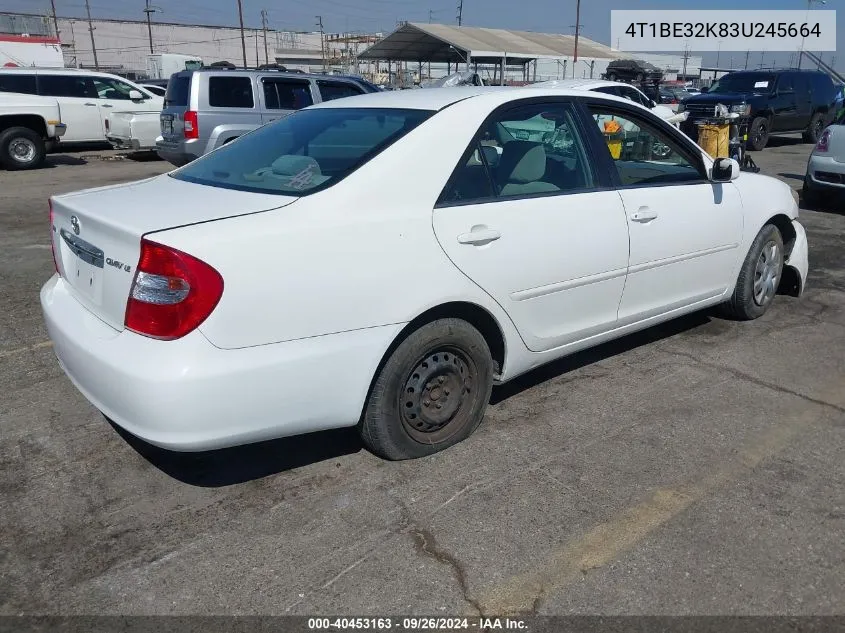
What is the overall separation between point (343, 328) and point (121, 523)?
3.78ft

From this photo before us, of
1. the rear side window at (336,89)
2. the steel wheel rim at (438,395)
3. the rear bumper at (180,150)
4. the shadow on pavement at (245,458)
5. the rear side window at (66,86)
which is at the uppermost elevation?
the rear side window at (66,86)

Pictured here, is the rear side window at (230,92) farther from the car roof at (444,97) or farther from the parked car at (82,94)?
the car roof at (444,97)

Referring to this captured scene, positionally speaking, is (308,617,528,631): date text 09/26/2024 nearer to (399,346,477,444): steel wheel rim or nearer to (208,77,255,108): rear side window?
(399,346,477,444): steel wheel rim

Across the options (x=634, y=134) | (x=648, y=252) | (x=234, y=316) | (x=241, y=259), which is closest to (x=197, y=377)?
(x=234, y=316)

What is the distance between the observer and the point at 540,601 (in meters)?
2.46

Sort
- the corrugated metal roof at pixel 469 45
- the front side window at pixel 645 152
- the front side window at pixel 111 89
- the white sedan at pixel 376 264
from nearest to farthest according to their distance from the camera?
the white sedan at pixel 376 264, the front side window at pixel 645 152, the front side window at pixel 111 89, the corrugated metal roof at pixel 469 45

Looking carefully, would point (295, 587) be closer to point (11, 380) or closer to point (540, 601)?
point (540, 601)

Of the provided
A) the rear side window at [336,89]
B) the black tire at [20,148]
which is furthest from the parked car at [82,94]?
the rear side window at [336,89]

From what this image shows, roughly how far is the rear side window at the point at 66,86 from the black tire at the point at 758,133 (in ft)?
49.3

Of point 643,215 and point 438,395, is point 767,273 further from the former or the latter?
point 438,395

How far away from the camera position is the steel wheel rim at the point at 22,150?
552 inches

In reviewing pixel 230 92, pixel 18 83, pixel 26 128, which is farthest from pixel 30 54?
pixel 230 92

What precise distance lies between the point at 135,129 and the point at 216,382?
13.8 metres

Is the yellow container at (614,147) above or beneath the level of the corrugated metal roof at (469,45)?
beneath
